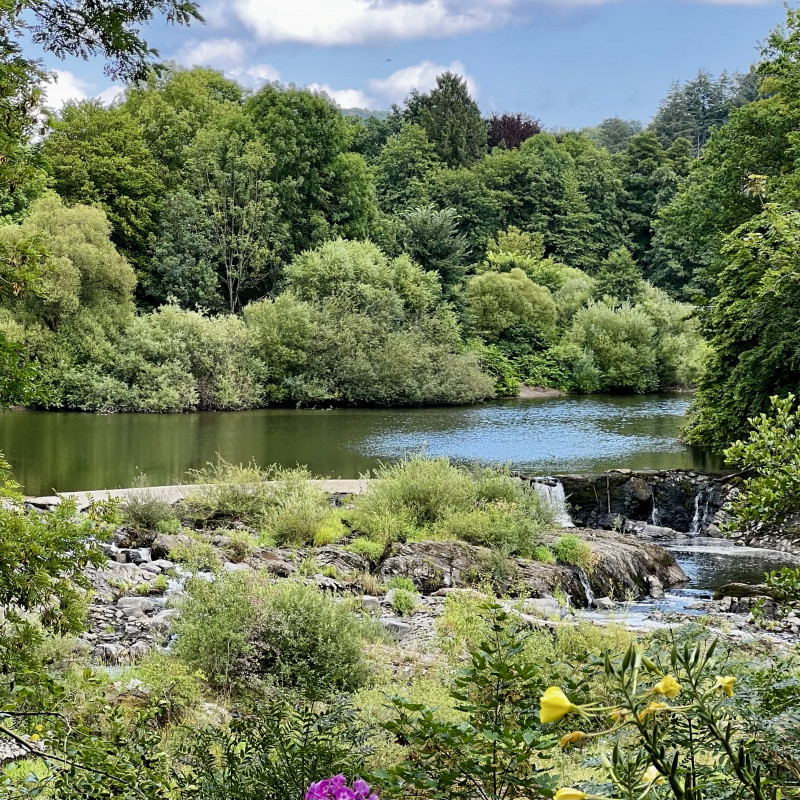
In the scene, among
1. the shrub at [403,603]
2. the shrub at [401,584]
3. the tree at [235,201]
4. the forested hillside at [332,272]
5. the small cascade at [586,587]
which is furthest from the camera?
the tree at [235,201]

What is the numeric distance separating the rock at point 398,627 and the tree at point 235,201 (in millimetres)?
23613

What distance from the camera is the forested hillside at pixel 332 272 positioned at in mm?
17422

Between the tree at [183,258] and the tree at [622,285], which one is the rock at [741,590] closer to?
the tree at [183,258]

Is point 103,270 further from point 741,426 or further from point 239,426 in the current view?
point 741,426

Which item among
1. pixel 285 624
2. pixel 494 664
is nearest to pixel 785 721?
pixel 494 664

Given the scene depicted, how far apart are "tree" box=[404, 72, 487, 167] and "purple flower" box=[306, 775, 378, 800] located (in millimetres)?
44649

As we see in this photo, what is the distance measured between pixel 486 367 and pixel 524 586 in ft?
66.4

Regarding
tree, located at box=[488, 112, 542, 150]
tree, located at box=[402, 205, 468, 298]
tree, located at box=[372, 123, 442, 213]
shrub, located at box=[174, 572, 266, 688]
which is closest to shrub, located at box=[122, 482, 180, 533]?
shrub, located at box=[174, 572, 266, 688]

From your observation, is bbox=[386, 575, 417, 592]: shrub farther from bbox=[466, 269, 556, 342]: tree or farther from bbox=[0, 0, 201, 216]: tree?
bbox=[466, 269, 556, 342]: tree

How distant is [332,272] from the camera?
26.6m

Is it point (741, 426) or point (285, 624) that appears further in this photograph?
point (741, 426)

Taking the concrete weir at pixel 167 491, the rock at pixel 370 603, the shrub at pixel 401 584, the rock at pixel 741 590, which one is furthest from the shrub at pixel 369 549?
the rock at pixel 741 590

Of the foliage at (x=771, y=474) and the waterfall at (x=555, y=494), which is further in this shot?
the waterfall at (x=555, y=494)

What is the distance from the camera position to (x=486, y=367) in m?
28.1
